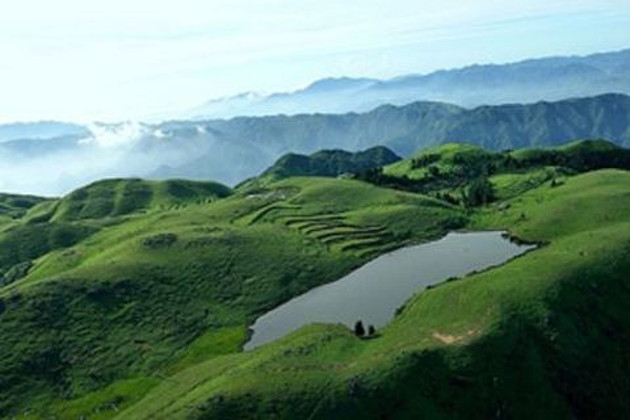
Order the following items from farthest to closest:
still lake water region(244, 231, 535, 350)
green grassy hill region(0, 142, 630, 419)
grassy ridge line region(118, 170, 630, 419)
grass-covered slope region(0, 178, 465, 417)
→ still lake water region(244, 231, 535, 350)
grass-covered slope region(0, 178, 465, 417)
green grassy hill region(0, 142, 630, 419)
grassy ridge line region(118, 170, 630, 419)

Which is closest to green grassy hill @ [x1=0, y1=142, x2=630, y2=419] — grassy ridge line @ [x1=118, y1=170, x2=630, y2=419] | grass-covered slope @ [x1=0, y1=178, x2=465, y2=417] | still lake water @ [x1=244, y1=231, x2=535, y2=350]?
grassy ridge line @ [x1=118, y1=170, x2=630, y2=419]

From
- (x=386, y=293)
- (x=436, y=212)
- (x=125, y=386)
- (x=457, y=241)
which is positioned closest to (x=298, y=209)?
(x=436, y=212)

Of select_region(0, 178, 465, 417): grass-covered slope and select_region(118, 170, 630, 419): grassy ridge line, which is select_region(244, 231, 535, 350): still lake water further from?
select_region(118, 170, 630, 419): grassy ridge line

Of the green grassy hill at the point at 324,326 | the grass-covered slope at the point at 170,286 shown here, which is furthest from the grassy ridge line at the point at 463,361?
the grass-covered slope at the point at 170,286

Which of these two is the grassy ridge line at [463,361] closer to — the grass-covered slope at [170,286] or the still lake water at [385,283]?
the still lake water at [385,283]

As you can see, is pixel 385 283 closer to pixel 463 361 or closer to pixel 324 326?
pixel 324 326

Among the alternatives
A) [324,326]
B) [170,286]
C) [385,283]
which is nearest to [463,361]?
[324,326]

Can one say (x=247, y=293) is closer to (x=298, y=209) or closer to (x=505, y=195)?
(x=298, y=209)
